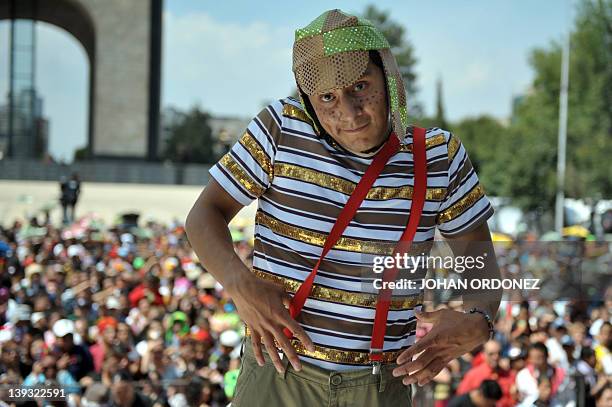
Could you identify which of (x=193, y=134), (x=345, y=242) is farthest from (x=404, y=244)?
(x=193, y=134)

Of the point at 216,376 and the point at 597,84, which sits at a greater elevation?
the point at 597,84

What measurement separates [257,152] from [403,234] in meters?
0.38

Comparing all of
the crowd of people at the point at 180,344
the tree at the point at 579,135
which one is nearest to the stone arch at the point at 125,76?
the tree at the point at 579,135

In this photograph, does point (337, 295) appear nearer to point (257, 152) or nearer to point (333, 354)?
point (333, 354)

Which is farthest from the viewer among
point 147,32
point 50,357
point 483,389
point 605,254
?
point 147,32

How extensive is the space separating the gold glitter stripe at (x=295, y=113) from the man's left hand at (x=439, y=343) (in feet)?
1.69

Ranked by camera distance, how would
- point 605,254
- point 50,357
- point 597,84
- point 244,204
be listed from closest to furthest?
point 244,204, point 50,357, point 605,254, point 597,84

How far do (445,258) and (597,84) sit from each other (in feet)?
132

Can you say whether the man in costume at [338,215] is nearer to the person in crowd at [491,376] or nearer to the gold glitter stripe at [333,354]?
the gold glitter stripe at [333,354]

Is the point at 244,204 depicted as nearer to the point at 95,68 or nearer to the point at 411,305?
the point at 411,305

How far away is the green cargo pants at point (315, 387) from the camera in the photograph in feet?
6.48

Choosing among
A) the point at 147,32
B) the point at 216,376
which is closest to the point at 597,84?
the point at 147,32

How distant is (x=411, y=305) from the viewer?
201cm

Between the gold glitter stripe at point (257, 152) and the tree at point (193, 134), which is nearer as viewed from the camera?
the gold glitter stripe at point (257, 152)
